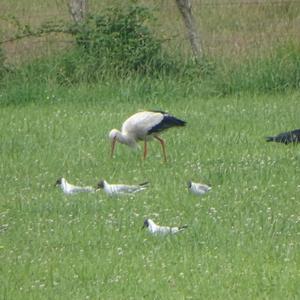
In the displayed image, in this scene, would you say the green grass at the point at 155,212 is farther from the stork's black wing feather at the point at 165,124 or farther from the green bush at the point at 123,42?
the green bush at the point at 123,42

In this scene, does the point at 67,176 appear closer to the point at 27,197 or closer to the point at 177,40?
the point at 27,197

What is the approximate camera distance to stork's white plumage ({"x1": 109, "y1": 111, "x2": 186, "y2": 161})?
39.8 feet

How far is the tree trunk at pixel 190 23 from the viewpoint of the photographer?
18203 mm

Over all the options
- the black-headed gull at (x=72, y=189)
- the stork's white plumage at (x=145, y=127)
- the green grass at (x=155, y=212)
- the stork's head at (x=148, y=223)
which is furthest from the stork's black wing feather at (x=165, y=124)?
the stork's head at (x=148, y=223)

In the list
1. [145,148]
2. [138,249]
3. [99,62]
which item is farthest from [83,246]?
[99,62]

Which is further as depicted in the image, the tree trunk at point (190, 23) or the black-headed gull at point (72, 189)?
the tree trunk at point (190, 23)

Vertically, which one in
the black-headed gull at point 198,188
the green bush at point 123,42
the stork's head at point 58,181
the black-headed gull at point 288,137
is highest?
the black-headed gull at point 198,188

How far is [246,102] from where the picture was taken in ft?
52.6

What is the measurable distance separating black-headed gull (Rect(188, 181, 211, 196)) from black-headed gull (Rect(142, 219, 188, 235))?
1.23 metres

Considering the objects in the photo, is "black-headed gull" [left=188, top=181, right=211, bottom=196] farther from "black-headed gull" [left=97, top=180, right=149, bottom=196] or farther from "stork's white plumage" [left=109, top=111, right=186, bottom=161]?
"stork's white plumage" [left=109, top=111, right=186, bottom=161]

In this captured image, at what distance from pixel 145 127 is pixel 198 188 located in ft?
7.17

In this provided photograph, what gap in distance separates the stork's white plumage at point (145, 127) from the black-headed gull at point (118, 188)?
170 cm

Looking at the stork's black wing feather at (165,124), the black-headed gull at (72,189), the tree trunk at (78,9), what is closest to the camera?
the black-headed gull at (72,189)

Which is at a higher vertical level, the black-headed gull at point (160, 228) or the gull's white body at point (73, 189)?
the black-headed gull at point (160, 228)
